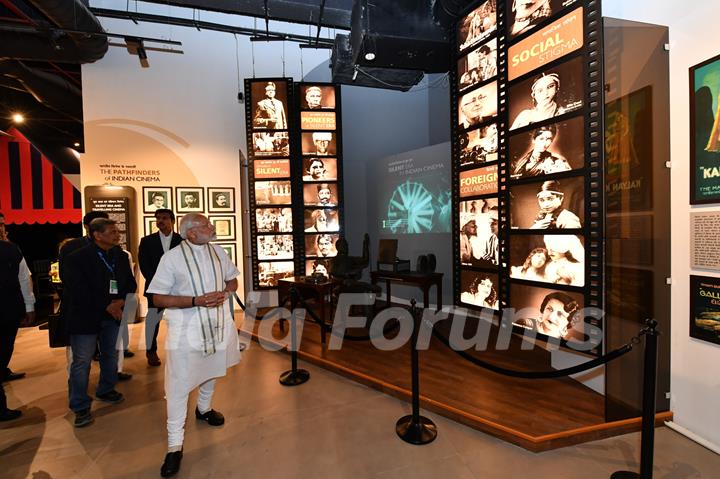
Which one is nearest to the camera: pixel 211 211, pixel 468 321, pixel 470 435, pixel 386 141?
pixel 470 435

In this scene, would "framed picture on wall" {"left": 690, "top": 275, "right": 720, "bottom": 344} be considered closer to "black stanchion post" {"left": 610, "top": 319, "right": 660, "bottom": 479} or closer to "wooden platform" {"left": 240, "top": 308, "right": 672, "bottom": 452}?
"wooden platform" {"left": 240, "top": 308, "right": 672, "bottom": 452}

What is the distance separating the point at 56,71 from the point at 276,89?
4648 millimetres

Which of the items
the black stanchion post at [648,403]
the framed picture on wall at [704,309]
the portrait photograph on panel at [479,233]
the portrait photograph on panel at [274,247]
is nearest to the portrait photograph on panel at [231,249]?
the portrait photograph on panel at [274,247]

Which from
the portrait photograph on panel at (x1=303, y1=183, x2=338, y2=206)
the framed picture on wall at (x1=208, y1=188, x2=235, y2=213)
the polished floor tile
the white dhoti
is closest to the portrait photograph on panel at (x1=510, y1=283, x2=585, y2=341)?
the polished floor tile

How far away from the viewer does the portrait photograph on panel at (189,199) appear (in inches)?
258

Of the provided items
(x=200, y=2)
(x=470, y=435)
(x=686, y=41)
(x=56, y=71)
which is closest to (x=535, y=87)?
(x=686, y=41)

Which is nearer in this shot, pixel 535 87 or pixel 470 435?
pixel 470 435

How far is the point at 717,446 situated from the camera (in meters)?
2.50

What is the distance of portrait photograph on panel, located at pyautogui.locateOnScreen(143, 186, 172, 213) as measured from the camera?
6426mm

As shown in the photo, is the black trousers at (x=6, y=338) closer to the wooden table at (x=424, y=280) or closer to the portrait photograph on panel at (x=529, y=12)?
the wooden table at (x=424, y=280)

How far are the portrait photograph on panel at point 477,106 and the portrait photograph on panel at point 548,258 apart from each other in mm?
1305

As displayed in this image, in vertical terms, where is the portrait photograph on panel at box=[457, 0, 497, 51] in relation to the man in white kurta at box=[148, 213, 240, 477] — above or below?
above

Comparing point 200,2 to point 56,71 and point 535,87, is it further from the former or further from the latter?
point 535,87

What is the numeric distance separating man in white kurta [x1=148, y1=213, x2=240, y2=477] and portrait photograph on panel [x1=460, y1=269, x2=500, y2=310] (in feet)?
8.79
